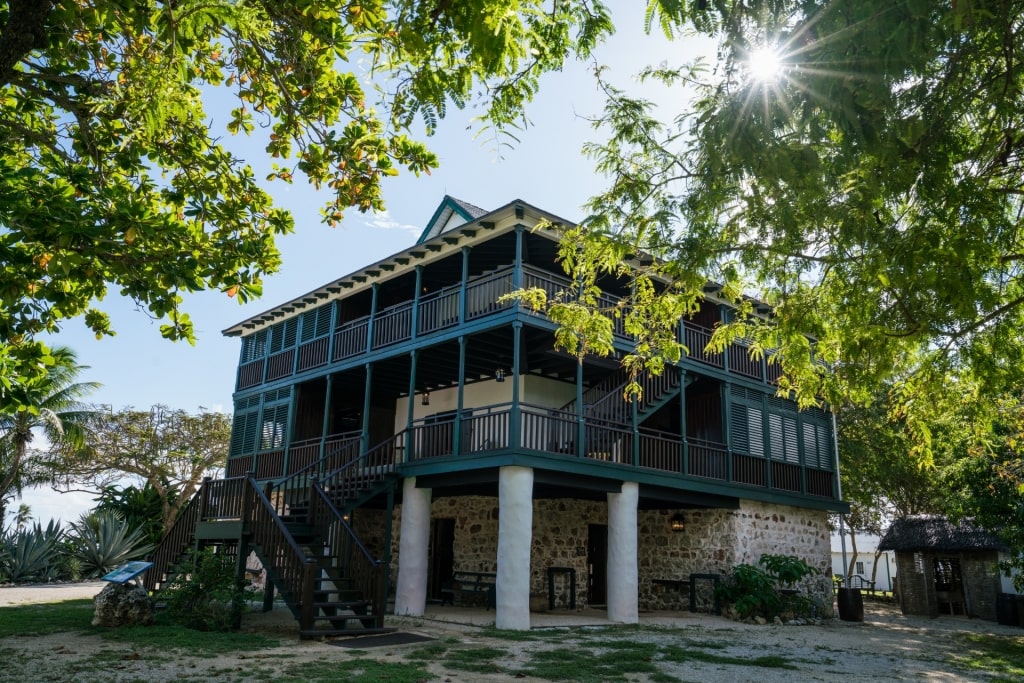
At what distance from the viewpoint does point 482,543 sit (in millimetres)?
16422

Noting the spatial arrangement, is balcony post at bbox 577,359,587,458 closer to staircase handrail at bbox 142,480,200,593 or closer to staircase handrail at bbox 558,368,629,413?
staircase handrail at bbox 558,368,629,413

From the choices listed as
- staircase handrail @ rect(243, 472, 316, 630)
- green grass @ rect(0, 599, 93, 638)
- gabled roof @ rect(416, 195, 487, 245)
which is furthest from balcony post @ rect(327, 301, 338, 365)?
green grass @ rect(0, 599, 93, 638)

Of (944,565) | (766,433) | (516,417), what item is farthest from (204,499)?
(944,565)

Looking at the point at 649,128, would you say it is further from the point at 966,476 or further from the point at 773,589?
the point at 773,589

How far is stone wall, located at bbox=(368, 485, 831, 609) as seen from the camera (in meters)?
16.0

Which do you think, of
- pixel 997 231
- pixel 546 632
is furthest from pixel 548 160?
pixel 546 632

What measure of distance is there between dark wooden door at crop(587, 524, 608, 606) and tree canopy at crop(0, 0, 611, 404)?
460 inches

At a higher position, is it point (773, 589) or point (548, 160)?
point (548, 160)

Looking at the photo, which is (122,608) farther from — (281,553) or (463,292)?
(463,292)

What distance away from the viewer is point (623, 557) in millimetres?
13594

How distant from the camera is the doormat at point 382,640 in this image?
9562 millimetres

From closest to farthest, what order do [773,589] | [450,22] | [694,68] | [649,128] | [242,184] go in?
1. [694,68]
2. [450,22]
3. [649,128]
4. [242,184]
5. [773,589]

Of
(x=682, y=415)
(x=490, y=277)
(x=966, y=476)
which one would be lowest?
(x=966, y=476)

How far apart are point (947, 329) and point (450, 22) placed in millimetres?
5125
